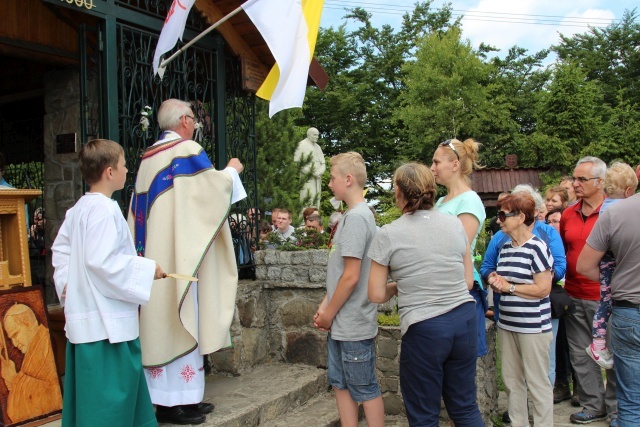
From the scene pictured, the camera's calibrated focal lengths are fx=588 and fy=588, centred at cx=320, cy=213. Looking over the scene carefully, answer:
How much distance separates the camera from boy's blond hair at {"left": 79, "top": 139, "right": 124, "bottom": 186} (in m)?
3.09

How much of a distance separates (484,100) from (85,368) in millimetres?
22006

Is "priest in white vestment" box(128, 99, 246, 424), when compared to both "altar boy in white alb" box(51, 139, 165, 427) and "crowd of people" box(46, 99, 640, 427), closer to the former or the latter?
"crowd of people" box(46, 99, 640, 427)

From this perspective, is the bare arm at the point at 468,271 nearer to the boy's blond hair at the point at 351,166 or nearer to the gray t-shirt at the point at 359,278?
the gray t-shirt at the point at 359,278

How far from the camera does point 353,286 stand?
3.30 meters

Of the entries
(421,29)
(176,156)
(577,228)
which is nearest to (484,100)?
(421,29)

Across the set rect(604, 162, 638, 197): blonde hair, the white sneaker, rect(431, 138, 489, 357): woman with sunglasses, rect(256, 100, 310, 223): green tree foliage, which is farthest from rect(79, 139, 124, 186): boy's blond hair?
rect(256, 100, 310, 223): green tree foliage

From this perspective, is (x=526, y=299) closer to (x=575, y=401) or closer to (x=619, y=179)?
(x=619, y=179)

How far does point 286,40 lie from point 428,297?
231cm

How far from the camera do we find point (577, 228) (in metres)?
4.80

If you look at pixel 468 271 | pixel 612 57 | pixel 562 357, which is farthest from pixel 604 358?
pixel 612 57

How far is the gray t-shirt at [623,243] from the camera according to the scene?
3240 millimetres

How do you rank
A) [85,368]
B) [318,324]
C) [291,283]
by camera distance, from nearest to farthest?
1. [85,368]
2. [318,324]
3. [291,283]

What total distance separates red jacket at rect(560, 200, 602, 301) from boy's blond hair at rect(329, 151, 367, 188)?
2.28m

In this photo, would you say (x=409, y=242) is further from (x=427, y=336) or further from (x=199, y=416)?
(x=199, y=416)
